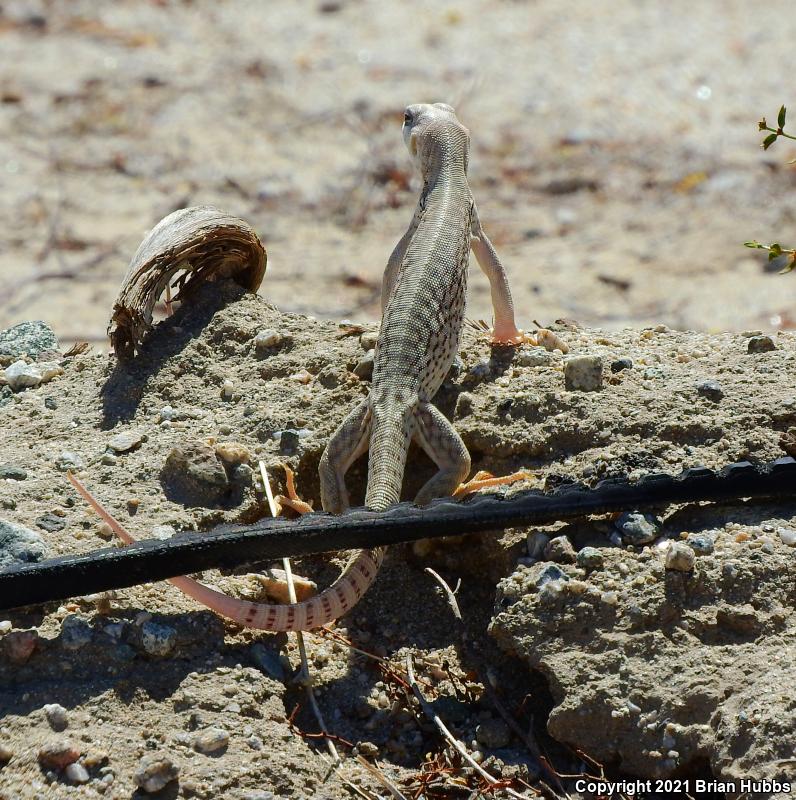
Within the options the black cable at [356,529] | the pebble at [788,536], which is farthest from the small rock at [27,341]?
the pebble at [788,536]

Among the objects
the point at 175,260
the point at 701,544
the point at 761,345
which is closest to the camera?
the point at 701,544

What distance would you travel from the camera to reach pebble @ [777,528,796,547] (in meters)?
3.88

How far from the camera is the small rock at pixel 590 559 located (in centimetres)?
394

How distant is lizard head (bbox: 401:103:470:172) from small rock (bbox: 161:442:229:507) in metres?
2.22

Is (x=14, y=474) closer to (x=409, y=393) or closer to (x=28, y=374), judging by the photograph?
(x=28, y=374)

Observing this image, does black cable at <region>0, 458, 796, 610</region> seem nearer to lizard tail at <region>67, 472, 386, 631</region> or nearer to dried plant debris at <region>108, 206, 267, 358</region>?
lizard tail at <region>67, 472, 386, 631</region>

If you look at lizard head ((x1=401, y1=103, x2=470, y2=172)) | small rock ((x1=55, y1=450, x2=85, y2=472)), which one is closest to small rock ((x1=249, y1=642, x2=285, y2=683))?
small rock ((x1=55, y1=450, x2=85, y2=472))

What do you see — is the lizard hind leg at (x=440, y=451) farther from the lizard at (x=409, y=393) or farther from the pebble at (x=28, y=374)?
the pebble at (x=28, y=374)

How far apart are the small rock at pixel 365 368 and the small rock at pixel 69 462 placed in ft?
4.06

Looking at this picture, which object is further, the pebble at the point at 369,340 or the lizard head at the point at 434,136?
the lizard head at the point at 434,136

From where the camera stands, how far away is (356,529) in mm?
3785

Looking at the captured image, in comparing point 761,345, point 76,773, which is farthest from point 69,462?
point 761,345

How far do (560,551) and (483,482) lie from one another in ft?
Result: 1.97

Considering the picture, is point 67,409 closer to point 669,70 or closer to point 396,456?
point 396,456
